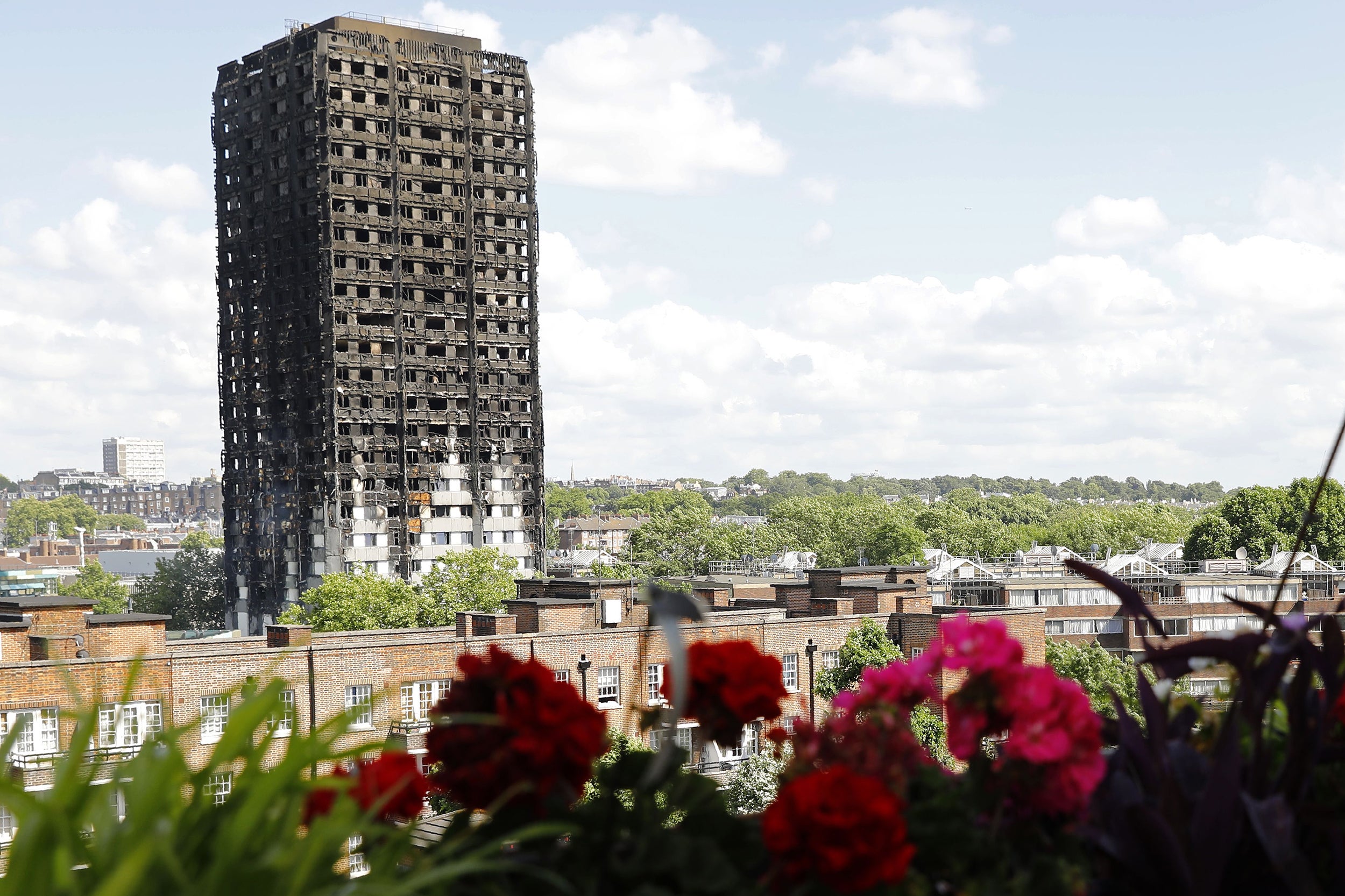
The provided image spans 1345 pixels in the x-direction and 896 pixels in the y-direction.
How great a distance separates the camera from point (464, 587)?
87125mm

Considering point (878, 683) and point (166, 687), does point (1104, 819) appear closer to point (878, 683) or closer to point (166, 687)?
point (878, 683)

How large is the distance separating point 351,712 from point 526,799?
18.2 inches

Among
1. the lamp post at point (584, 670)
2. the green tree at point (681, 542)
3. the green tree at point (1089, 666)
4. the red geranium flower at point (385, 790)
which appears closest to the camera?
the red geranium flower at point (385, 790)

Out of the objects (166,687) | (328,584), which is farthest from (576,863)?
(328,584)

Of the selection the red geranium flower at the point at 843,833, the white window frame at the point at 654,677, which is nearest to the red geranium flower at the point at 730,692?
the red geranium flower at the point at 843,833

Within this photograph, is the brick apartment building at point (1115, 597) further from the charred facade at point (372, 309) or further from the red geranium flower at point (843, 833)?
the red geranium flower at point (843, 833)

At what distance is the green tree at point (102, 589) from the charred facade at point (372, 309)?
40.3m

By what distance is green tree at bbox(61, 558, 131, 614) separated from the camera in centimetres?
15462

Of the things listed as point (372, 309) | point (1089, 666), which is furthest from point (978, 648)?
point (372, 309)

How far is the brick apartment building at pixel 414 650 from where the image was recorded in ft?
124

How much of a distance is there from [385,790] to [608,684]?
161ft

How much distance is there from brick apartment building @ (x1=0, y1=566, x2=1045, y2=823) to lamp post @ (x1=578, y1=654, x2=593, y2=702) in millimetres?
60

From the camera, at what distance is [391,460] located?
11781 cm

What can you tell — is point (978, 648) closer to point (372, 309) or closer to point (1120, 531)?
point (372, 309)
